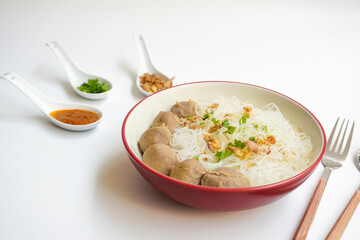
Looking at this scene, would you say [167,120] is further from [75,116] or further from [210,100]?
[75,116]

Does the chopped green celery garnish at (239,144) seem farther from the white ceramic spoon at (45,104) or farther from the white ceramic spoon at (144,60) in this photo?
the white ceramic spoon at (144,60)

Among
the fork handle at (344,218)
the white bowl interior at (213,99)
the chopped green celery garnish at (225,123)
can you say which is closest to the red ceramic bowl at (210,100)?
the white bowl interior at (213,99)

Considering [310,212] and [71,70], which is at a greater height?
[310,212]

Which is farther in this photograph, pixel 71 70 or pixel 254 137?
pixel 71 70

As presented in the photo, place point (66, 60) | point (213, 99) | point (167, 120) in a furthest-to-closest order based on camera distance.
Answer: point (66, 60)
point (213, 99)
point (167, 120)

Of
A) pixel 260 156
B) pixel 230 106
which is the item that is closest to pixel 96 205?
pixel 260 156

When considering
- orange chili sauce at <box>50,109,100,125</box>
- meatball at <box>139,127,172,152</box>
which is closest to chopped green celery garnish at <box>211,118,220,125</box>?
meatball at <box>139,127,172,152</box>

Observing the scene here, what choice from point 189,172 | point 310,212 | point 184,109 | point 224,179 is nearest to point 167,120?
point 184,109
